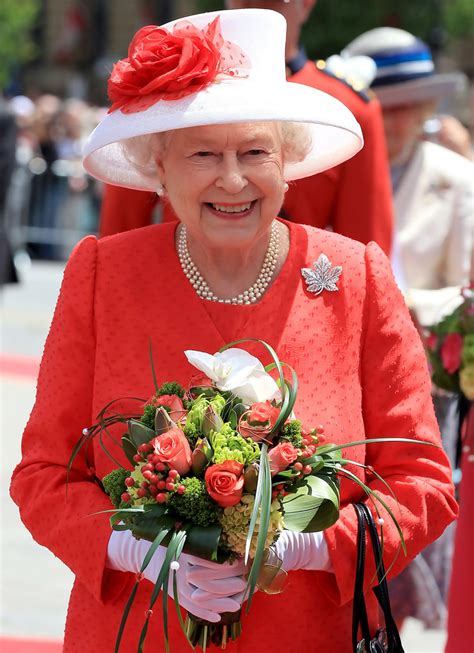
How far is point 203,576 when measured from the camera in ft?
8.33

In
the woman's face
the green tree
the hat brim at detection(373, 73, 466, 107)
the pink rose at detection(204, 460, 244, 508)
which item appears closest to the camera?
the pink rose at detection(204, 460, 244, 508)

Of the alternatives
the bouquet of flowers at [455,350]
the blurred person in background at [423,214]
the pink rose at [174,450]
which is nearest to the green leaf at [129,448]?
the pink rose at [174,450]

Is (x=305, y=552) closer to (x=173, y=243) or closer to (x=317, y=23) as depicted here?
(x=173, y=243)

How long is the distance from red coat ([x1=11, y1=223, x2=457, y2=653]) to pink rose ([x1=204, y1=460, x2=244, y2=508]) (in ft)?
1.23

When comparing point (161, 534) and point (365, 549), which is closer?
point (161, 534)

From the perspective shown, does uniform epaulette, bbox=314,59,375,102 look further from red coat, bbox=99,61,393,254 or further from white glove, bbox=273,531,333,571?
white glove, bbox=273,531,333,571

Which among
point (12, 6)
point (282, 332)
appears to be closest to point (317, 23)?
point (12, 6)

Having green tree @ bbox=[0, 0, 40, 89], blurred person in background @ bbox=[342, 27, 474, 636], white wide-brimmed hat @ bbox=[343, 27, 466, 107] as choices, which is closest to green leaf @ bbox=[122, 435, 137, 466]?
blurred person in background @ bbox=[342, 27, 474, 636]

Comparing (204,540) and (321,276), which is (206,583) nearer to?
(204,540)

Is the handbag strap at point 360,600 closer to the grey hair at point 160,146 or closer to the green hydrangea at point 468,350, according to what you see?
the grey hair at point 160,146

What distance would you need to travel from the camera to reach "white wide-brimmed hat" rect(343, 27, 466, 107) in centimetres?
590

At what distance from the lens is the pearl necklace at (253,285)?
2957 millimetres

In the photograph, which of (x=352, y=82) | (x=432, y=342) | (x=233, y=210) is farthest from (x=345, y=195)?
(x=233, y=210)

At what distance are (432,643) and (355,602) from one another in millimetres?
2956
